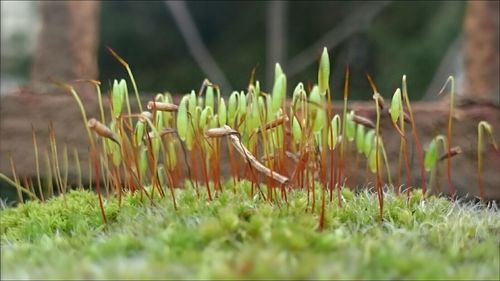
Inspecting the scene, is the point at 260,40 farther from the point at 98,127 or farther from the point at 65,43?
the point at 98,127

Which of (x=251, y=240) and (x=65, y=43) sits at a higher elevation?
(x=65, y=43)

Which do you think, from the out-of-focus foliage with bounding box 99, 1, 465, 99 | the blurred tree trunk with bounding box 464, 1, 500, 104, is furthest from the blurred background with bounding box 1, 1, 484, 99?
the blurred tree trunk with bounding box 464, 1, 500, 104

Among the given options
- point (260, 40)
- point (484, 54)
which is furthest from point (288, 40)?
point (484, 54)

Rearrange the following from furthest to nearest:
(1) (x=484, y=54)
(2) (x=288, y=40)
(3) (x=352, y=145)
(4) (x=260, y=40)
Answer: (2) (x=288, y=40) < (4) (x=260, y=40) < (1) (x=484, y=54) < (3) (x=352, y=145)

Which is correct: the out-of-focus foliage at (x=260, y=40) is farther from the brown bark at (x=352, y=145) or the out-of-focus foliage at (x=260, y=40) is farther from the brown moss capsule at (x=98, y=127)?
the brown moss capsule at (x=98, y=127)

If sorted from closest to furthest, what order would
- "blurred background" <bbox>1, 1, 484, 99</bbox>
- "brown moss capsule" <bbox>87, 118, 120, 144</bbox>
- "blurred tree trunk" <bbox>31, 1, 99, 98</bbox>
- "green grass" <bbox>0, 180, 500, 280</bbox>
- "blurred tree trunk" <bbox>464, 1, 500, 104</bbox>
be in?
"green grass" <bbox>0, 180, 500, 280</bbox>
"brown moss capsule" <bbox>87, 118, 120, 144</bbox>
"blurred tree trunk" <bbox>464, 1, 500, 104</bbox>
"blurred tree trunk" <bbox>31, 1, 99, 98</bbox>
"blurred background" <bbox>1, 1, 484, 99</bbox>

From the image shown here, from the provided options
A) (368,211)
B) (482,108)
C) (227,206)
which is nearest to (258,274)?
(227,206)

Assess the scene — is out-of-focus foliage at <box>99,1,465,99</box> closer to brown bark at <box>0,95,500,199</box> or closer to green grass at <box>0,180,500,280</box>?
brown bark at <box>0,95,500,199</box>
